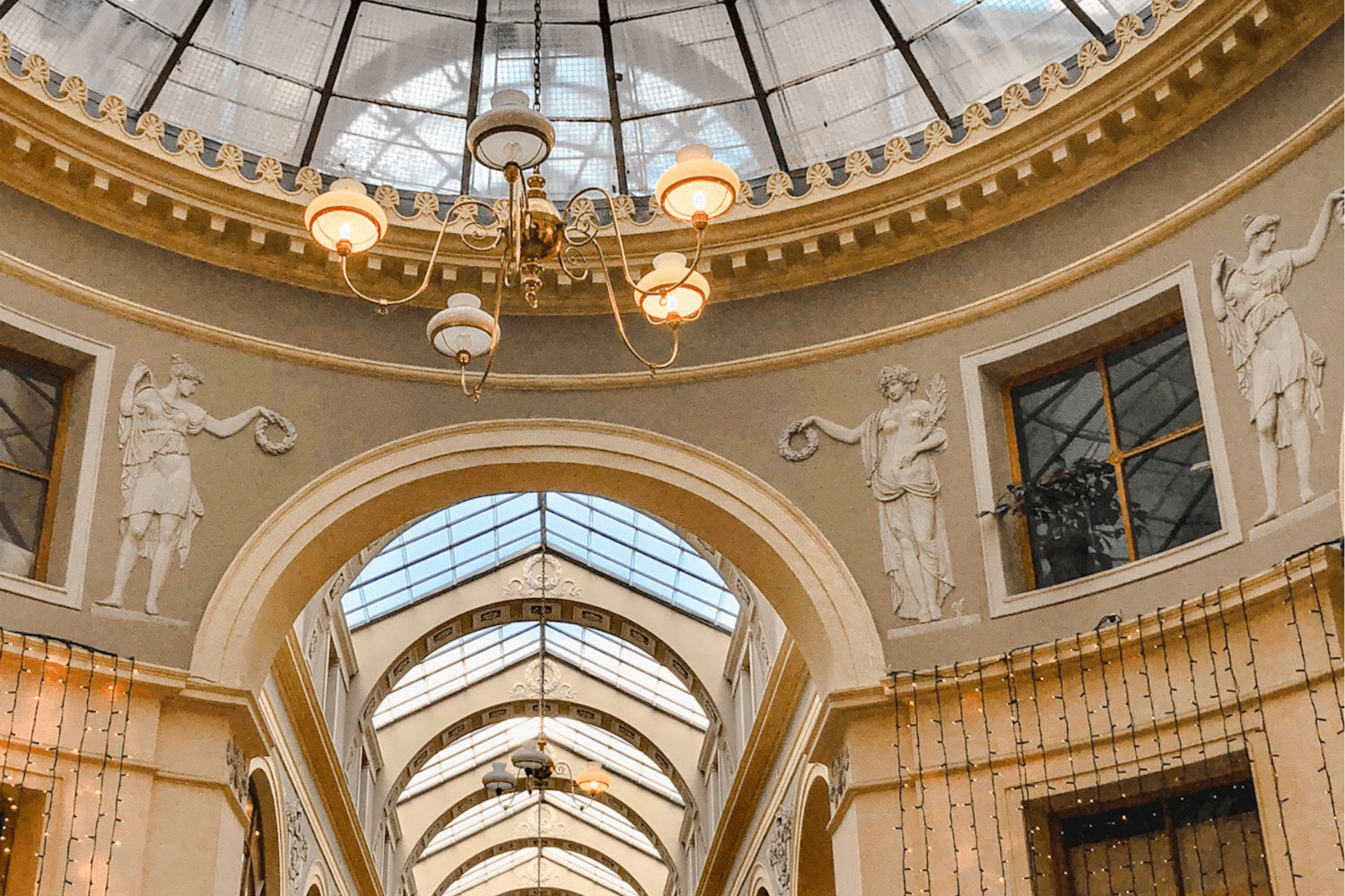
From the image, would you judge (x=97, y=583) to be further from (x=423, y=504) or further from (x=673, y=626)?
(x=673, y=626)

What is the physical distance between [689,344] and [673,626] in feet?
32.5

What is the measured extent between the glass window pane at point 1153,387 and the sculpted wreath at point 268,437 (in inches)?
234

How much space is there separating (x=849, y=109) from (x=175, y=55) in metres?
5.28

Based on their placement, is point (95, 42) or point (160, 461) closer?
point (160, 461)

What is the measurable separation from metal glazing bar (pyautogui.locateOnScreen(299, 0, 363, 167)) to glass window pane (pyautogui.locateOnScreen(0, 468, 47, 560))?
3.38 metres

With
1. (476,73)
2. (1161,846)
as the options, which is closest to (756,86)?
(476,73)

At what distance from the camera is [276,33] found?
11.7m

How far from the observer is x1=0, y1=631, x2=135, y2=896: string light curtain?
9086mm

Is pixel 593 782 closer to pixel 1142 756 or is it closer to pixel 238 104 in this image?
pixel 238 104

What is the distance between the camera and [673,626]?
20969 mm

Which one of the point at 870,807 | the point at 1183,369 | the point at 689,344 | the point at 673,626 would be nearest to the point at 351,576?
the point at 673,626

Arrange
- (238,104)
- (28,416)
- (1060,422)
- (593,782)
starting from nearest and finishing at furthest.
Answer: (28,416), (1060,422), (238,104), (593,782)

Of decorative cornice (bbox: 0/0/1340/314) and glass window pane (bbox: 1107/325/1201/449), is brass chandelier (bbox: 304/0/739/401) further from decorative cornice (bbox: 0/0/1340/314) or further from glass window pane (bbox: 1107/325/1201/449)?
glass window pane (bbox: 1107/325/1201/449)

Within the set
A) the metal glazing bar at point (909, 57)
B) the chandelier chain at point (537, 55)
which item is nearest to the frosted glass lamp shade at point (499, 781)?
the chandelier chain at point (537, 55)
